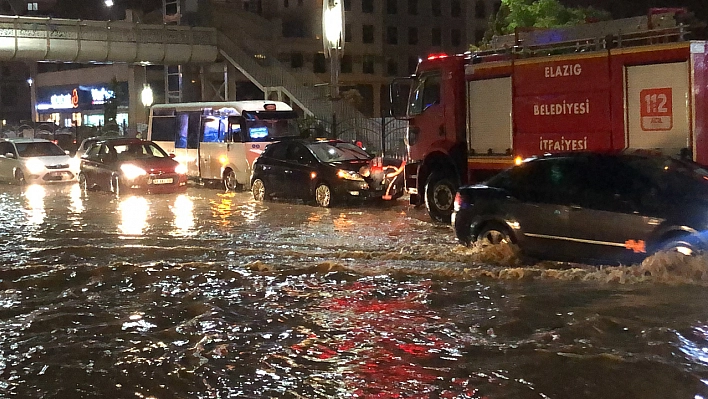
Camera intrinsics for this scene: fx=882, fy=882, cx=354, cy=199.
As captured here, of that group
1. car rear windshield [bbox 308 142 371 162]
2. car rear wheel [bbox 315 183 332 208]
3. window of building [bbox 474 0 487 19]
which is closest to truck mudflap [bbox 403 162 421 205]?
car rear wheel [bbox 315 183 332 208]

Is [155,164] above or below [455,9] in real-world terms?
below

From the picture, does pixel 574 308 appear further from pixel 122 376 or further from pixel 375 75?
pixel 375 75

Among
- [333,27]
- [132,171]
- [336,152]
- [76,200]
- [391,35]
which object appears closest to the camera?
[336,152]

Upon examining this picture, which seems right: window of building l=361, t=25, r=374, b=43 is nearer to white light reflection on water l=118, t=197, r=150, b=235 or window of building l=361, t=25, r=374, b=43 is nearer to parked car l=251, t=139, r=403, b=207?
white light reflection on water l=118, t=197, r=150, b=235

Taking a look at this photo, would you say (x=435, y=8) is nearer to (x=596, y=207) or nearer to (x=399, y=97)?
(x=399, y=97)

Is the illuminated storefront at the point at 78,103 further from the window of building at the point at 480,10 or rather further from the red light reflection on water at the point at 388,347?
the red light reflection on water at the point at 388,347

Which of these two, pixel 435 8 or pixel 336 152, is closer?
pixel 336 152

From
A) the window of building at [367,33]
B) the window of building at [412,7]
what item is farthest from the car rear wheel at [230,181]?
the window of building at [412,7]

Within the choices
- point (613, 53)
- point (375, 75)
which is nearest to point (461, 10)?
point (375, 75)

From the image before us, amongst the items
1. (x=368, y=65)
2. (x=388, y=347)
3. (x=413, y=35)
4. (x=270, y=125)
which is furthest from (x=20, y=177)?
(x=413, y=35)

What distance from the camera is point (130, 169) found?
2227 cm

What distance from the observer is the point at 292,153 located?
779 inches

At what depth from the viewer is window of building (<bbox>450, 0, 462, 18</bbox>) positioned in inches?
2726

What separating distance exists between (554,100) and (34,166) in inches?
709
